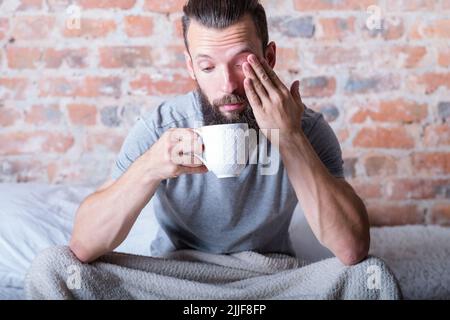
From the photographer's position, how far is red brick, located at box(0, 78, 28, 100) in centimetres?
176

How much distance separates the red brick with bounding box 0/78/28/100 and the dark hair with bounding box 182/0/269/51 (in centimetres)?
86

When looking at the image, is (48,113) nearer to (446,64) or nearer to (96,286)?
(96,286)

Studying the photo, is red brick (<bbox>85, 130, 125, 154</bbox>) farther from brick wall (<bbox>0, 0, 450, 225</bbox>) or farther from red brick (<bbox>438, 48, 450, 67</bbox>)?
red brick (<bbox>438, 48, 450, 67</bbox>)

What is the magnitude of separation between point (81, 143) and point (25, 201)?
32 cm

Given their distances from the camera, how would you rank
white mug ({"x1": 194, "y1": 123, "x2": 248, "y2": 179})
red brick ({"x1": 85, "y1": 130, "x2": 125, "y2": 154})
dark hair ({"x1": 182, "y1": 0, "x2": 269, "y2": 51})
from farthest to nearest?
red brick ({"x1": 85, "y1": 130, "x2": 125, "y2": 154}) < dark hair ({"x1": 182, "y1": 0, "x2": 269, "y2": 51}) < white mug ({"x1": 194, "y1": 123, "x2": 248, "y2": 179})

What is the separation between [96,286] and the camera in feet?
3.15

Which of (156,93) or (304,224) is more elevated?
(156,93)

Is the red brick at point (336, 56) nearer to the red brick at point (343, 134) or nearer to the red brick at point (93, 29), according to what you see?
the red brick at point (343, 134)

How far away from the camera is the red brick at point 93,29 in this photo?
5.65ft

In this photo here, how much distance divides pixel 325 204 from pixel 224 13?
39 centimetres

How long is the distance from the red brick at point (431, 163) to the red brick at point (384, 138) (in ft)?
0.15

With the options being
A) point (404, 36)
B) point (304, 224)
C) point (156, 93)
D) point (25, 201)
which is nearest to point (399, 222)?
point (304, 224)

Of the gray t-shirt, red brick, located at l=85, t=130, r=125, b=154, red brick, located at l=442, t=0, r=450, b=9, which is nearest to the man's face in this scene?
the gray t-shirt

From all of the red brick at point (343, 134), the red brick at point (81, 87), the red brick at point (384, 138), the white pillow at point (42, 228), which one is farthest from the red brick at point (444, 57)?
the red brick at point (81, 87)
